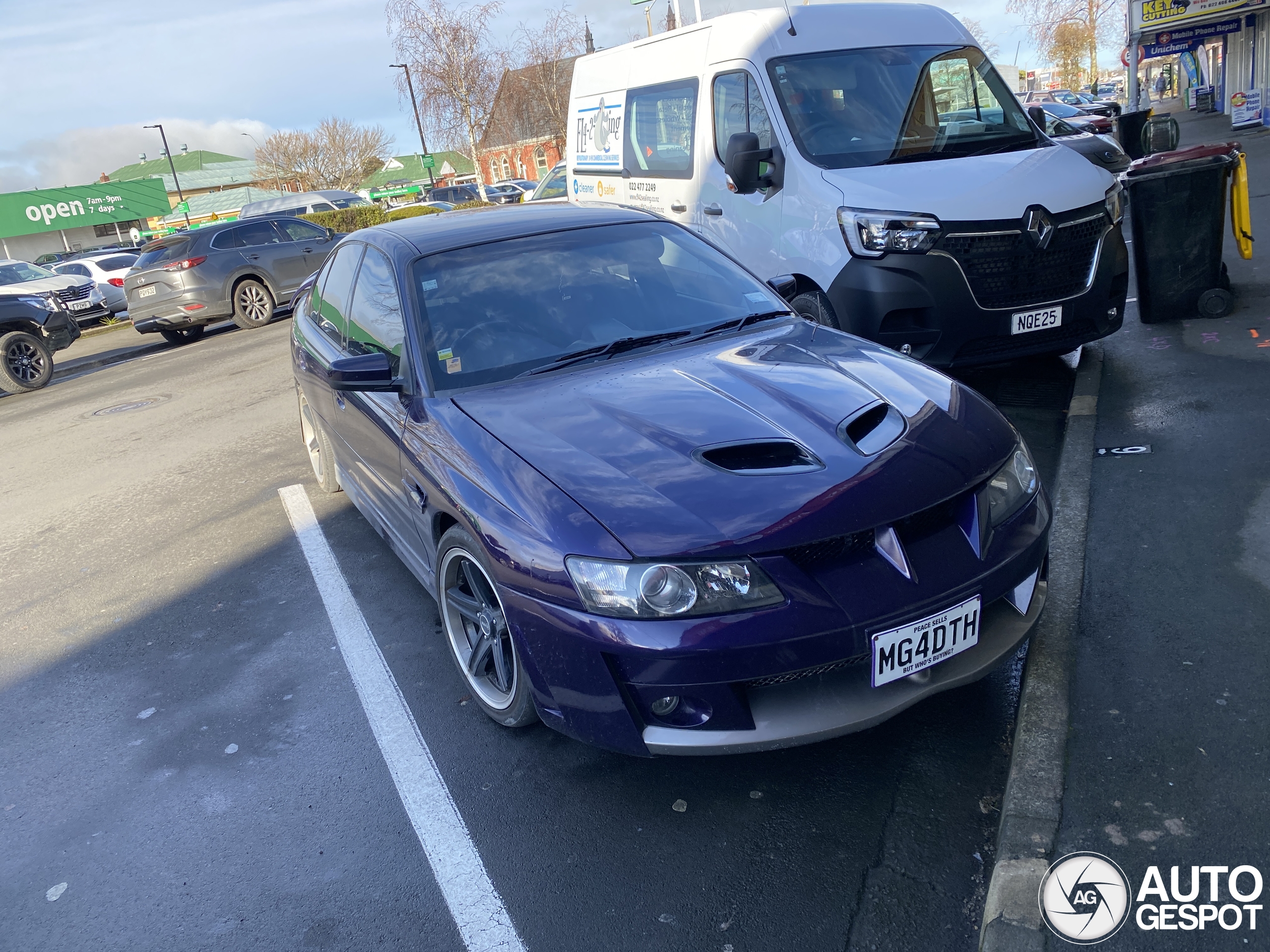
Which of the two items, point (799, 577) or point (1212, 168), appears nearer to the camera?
point (799, 577)

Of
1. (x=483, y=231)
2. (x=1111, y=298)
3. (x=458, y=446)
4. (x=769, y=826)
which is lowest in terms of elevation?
(x=769, y=826)

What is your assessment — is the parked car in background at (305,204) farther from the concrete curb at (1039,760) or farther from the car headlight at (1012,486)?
the car headlight at (1012,486)

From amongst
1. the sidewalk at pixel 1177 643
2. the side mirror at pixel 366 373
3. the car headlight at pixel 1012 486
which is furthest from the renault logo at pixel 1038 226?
the side mirror at pixel 366 373

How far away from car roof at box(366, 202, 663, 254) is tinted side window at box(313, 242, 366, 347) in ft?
0.63

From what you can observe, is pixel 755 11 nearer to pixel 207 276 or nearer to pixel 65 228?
pixel 207 276

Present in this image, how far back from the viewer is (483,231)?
4188 millimetres

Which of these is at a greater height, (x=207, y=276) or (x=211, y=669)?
(x=207, y=276)

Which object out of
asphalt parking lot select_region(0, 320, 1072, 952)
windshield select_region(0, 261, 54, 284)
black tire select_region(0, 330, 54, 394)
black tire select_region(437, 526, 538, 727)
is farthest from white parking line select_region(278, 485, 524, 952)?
windshield select_region(0, 261, 54, 284)

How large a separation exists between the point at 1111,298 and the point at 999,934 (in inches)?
185

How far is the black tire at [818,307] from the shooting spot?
5914mm

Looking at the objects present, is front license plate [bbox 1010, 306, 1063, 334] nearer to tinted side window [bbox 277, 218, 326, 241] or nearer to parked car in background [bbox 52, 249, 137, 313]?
tinted side window [bbox 277, 218, 326, 241]

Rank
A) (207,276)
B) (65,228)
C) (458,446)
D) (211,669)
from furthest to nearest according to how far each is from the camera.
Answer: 1. (65,228)
2. (207,276)
3. (211,669)
4. (458,446)

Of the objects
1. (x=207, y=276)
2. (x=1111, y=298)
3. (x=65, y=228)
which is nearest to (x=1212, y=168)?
(x=1111, y=298)

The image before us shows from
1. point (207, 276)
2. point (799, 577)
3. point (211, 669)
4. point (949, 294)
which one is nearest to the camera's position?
point (799, 577)
